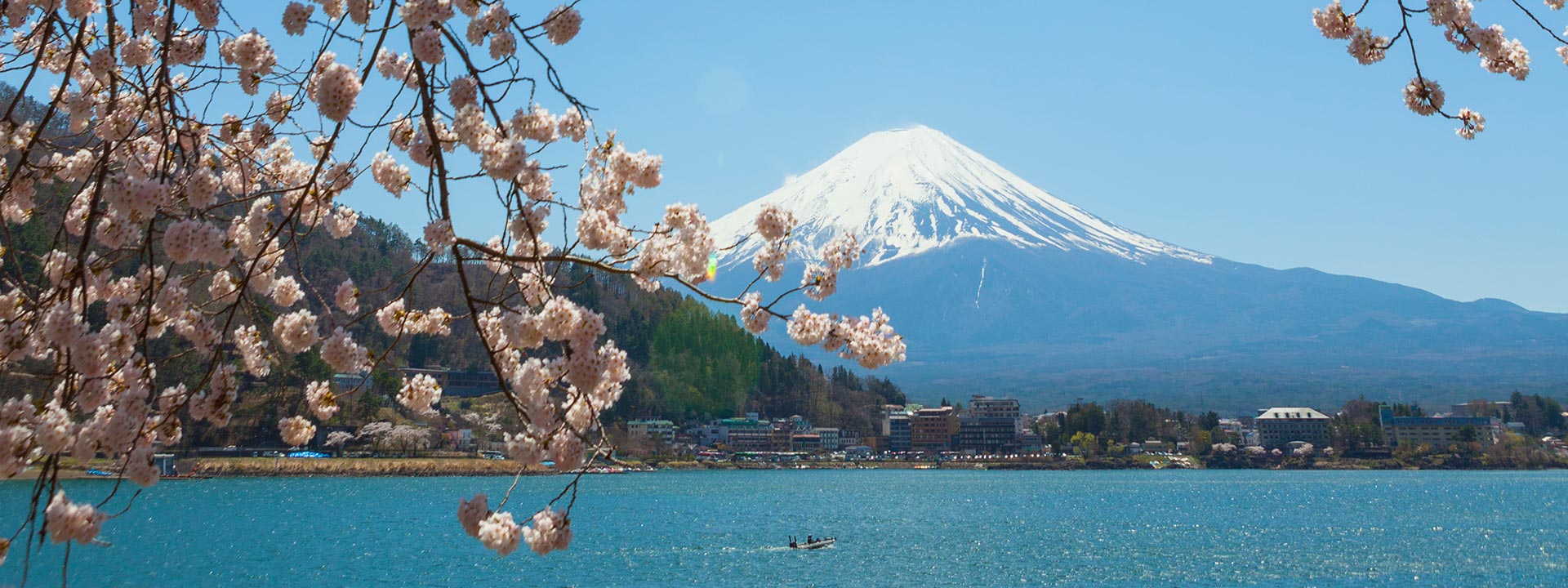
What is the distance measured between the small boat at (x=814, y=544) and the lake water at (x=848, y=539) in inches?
13.1

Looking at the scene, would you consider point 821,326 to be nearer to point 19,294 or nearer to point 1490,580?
point 19,294

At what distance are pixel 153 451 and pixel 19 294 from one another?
84 centimetres

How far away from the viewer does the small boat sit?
33.4m

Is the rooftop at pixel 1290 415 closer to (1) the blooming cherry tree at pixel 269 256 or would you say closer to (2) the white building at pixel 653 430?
(2) the white building at pixel 653 430

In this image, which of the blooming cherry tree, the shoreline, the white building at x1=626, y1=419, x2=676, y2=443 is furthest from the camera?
the white building at x1=626, y1=419, x2=676, y2=443

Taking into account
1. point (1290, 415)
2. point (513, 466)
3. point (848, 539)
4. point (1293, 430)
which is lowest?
point (848, 539)

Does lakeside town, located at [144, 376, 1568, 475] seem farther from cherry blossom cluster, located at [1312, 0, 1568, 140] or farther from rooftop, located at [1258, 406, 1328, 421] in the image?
cherry blossom cluster, located at [1312, 0, 1568, 140]

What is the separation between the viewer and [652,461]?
100 meters

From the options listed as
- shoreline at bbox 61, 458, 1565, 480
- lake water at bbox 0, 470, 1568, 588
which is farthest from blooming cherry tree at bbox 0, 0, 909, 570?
shoreline at bbox 61, 458, 1565, 480

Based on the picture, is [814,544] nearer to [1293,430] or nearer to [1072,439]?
[1072,439]

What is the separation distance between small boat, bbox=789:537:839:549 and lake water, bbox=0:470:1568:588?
0.33 metres

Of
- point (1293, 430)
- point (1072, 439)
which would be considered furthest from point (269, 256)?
point (1293, 430)

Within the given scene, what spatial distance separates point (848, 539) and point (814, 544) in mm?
3786

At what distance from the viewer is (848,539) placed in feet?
122
